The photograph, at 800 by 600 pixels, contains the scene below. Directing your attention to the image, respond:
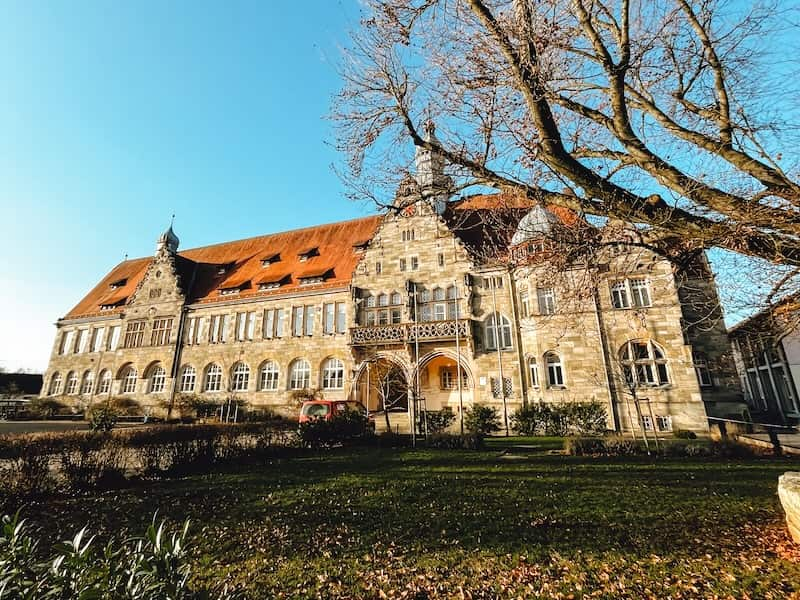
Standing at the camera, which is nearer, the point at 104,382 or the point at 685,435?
the point at 685,435

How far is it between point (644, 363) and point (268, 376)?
858 inches

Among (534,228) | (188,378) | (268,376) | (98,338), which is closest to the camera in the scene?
(534,228)

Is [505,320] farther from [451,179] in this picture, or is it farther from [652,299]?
[451,179]

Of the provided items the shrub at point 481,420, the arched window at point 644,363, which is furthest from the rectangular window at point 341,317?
the arched window at point 644,363

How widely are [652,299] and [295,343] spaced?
20.6 meters

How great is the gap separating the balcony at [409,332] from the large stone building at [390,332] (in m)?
0.08

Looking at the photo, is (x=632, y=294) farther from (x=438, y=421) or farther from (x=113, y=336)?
(x=113, y=336)

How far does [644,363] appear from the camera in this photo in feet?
61.9

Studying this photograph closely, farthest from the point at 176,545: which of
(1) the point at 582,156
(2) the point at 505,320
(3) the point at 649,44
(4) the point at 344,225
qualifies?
(4) the point at 344,225

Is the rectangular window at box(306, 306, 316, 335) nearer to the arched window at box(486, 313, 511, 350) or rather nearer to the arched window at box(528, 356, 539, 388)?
the arched window at box(486, 313, 511, 350)

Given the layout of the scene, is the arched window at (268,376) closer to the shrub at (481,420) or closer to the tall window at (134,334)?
the tall window at (134,334)

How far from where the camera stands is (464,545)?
17.2ft

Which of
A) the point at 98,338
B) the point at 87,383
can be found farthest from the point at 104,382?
the point at 98,338

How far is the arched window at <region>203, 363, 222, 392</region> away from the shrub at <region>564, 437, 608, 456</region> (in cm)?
2316
